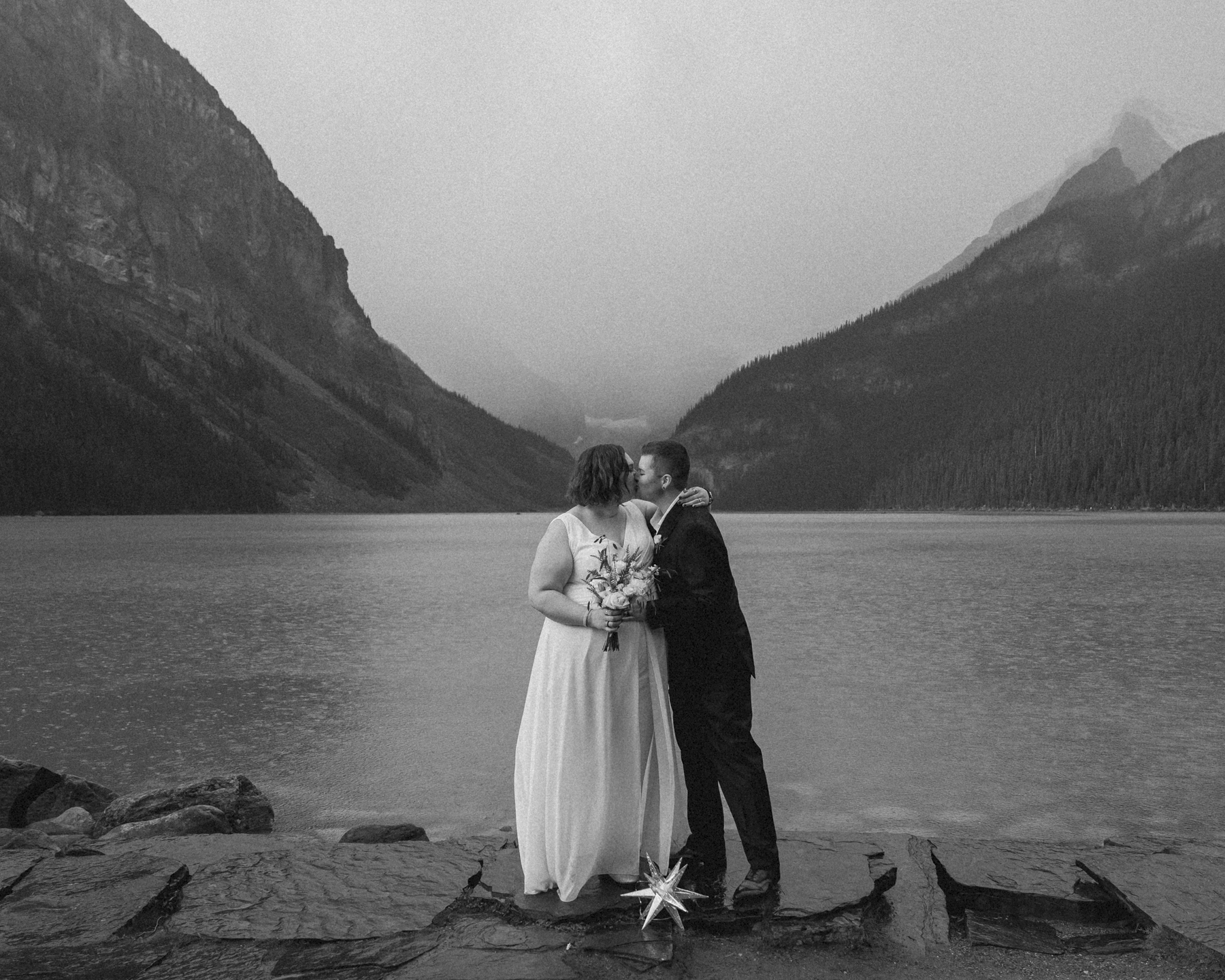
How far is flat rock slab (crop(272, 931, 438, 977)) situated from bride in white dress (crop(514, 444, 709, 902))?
79 centimetres

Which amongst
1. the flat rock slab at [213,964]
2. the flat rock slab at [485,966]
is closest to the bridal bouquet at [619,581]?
the flat rock slab at [485,966]

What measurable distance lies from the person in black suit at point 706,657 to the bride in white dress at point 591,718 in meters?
0.14

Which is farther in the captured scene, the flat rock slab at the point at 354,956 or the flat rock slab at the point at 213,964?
the flat rock slab at the point at 354,956

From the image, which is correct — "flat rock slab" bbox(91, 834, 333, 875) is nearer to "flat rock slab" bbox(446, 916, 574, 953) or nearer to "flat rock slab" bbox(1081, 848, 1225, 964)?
"flat rock slab" bbox(446, 916, 574, 953)

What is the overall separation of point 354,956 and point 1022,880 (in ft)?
13.9

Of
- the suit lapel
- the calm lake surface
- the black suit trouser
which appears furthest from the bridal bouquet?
the calm lake surface

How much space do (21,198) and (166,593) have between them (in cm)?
20286

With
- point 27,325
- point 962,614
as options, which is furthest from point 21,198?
point 962,614

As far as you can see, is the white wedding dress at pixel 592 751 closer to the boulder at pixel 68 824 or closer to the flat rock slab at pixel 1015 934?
the flat rock slab at pixel 1015 934

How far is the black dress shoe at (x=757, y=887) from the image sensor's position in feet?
18.1

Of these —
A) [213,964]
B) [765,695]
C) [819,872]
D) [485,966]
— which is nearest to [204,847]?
[213,964]

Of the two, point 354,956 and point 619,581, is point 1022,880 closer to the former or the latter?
point 619,581

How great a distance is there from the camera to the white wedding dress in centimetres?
541

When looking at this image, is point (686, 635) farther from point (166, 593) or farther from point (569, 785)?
point (166, 593)
